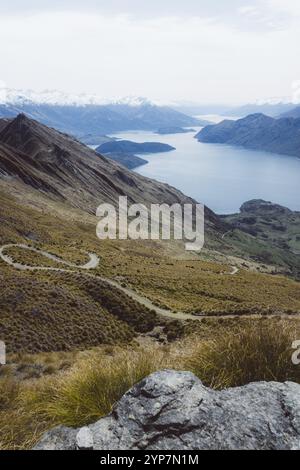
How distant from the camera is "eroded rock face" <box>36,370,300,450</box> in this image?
22.3 feet

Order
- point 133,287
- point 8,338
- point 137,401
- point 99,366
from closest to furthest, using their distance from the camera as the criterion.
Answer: point 137,401, point 99,366, point 8,338, point 133,287

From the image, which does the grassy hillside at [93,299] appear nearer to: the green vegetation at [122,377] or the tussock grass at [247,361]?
the green vegetation at [122,377]

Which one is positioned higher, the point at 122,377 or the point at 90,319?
the point at 122,377

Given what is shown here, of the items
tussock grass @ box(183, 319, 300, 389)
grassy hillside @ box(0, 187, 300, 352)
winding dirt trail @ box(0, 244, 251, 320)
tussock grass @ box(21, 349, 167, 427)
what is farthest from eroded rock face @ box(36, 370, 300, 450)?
winding dirt trail @ box(0, 244, 251, 320)

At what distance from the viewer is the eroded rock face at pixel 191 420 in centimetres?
681

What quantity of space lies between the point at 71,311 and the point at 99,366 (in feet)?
68.2

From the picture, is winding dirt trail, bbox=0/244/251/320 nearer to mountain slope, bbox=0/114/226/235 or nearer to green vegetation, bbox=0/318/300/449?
green vegetation, bbox=0/318/300/449

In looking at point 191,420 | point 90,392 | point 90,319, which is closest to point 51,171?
point 90,319

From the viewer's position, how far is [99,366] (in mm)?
10039

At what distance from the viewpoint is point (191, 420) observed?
715 cm

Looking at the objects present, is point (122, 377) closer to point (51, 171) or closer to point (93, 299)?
point (93, 299)

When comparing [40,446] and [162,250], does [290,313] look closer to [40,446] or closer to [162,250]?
[40,446]

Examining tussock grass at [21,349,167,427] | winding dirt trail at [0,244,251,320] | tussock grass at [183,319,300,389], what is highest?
tussock grass at [183,319,300,389]

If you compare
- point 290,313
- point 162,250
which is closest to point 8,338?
point 290,313
